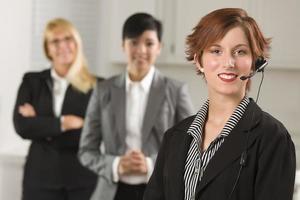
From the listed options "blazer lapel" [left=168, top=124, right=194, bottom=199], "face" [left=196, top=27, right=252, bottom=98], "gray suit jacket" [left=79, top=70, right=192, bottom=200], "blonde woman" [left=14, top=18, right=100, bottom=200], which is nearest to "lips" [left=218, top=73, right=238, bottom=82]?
"face" [left=196, top=27, right=252, bottom=98]

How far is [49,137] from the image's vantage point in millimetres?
2146

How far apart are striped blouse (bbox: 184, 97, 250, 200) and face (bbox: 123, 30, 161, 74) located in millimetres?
708

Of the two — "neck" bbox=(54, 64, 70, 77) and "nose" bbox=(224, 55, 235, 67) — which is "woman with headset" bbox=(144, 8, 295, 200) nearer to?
"nose" bbox=(224, 55, 235, 67)

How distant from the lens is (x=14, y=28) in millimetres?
2633

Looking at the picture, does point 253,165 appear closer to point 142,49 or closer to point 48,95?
point 142,49

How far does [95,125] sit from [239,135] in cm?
82

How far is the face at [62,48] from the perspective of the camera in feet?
7.12

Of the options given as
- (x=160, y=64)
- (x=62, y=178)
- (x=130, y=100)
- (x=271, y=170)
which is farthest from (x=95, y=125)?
(x=160, y=64)

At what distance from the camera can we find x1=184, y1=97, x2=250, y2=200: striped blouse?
3.02ft

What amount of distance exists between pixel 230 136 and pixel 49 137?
1337 mm

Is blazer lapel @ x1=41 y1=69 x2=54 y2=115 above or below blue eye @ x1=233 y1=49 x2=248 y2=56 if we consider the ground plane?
below

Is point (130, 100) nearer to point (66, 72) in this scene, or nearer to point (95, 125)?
point (95, 125)

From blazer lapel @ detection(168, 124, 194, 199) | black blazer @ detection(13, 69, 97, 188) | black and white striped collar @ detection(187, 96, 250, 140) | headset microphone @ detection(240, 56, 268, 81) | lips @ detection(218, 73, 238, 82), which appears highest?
headset microphone @ detection(240, 56, 268, 81)

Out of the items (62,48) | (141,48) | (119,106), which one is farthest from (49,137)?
(141,48)
